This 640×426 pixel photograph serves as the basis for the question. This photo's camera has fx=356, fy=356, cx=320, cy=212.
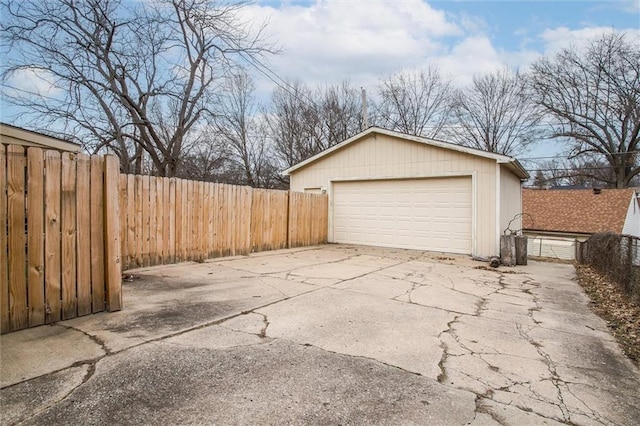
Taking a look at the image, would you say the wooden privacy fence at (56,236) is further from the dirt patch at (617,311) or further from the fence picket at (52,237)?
the dirt patch at (617,311)

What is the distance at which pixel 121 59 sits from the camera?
54.9ft

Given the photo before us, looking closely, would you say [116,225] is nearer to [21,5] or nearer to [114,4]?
[21,5]

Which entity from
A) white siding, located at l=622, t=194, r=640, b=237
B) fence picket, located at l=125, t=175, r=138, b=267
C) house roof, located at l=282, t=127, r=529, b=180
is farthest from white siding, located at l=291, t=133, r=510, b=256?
white siding, located at l=622, t=194, r=640, b=237

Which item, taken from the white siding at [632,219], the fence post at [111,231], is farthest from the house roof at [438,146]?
the white siding at [632,219]

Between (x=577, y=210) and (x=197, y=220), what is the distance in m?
21.8

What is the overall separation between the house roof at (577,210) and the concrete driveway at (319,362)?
1771cm

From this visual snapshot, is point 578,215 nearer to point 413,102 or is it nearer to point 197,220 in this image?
point 413,102

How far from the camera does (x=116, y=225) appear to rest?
12.8 ft

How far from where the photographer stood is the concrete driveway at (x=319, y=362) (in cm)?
218

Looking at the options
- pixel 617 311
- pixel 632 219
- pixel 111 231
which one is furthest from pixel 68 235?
pixel 632 219

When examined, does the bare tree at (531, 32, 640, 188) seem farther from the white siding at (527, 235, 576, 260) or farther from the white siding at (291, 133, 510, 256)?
the white siding at (291, 133, 510, 256)

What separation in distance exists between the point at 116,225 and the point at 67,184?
615 mm

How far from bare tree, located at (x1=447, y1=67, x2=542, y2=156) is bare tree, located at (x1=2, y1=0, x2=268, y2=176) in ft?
57.6

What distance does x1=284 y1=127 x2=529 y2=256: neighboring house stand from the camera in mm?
9781
